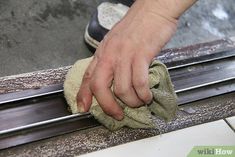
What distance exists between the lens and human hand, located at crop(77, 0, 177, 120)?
86cm

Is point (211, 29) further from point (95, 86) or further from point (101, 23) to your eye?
point (95, 86)

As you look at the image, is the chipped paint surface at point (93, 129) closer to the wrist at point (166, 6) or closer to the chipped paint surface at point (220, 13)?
the wrist at point (166, 6)

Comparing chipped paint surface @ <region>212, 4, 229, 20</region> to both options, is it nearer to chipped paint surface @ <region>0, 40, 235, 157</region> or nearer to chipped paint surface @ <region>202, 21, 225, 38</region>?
chipped paint surface @ <region>202, 21, 225, 38</region>

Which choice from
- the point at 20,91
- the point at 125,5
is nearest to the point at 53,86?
the point at 20,91

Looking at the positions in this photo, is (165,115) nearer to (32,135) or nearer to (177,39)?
(32,135)

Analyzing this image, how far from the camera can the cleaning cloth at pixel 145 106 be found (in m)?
0.94

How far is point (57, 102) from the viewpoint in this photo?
101 cm

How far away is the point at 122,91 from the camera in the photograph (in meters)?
0.87

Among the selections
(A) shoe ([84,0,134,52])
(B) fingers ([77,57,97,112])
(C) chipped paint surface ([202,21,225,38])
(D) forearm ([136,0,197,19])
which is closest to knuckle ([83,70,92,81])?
(B) fingers ([77,57,97,112])

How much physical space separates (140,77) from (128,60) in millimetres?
56

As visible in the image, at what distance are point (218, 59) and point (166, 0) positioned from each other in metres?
0.45

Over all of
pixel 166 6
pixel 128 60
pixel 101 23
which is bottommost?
pixel 101 23

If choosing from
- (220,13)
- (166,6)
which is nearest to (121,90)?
(166,6)

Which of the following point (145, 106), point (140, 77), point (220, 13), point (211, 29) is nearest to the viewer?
point (140, 77)
